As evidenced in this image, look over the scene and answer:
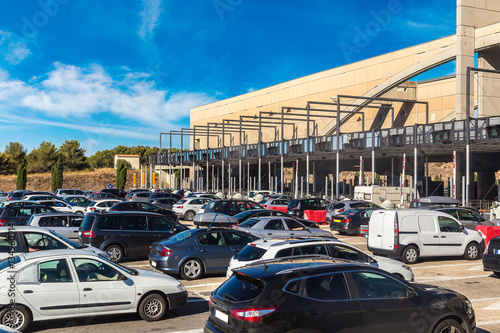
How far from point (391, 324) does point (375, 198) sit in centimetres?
2912

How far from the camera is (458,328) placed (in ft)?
22.7

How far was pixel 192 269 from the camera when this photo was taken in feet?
41.9

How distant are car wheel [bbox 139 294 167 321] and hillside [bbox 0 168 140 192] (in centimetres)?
7697

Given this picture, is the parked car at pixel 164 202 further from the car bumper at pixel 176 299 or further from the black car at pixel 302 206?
the car bumper at pixel 176 299

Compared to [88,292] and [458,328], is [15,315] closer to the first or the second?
[88,292]

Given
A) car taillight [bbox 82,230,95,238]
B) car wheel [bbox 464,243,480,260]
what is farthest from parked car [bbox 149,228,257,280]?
car wheel [bbox 464,243,480,260]

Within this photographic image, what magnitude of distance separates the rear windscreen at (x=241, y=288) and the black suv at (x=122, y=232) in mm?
9105

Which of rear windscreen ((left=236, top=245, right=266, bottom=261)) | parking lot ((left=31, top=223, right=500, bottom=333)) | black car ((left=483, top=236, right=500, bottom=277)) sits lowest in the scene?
parking lot ((left=31, top=223, right=500, bottom=333))

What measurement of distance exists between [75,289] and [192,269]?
4830mm

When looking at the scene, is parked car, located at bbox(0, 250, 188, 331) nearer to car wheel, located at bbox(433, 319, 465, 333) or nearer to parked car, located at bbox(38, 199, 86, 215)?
car wheel, located at bbox(433, 319, 465, 333)

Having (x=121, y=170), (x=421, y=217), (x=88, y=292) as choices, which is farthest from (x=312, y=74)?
(x=88, y=292)

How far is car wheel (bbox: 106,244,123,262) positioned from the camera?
14.8m

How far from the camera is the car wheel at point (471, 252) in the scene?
16.4 metres

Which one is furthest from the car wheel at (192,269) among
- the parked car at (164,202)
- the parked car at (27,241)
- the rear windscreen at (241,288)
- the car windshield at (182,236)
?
the parked car at (164,202)
